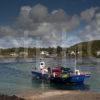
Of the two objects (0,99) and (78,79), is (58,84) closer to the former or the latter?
(78,79)

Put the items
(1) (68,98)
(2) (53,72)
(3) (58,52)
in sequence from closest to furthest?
1. (1) (68,98)
2. (2) (53,72)
3. (3) (58,52)

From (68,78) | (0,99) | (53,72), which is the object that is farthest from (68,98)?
(53,72)

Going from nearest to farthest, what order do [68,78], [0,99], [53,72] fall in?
1. [0,99]
2. [68,78]
3. [53,72]

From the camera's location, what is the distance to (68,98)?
86.6 feet

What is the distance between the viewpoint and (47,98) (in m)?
26.5

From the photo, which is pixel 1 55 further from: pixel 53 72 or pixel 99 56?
pixel 53 72

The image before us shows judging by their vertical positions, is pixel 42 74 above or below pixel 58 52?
below

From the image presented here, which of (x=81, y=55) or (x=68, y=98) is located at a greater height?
(x=81, y=55)

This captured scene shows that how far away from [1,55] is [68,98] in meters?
162

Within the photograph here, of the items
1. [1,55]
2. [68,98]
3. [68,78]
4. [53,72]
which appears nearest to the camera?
[68,98]

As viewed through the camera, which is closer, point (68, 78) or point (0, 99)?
point (0, 99)

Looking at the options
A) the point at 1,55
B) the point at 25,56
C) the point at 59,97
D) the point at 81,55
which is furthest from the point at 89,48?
the point at 59,97

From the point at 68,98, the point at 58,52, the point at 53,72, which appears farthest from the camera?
the point at 58,52

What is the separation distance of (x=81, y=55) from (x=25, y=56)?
3421 cm
